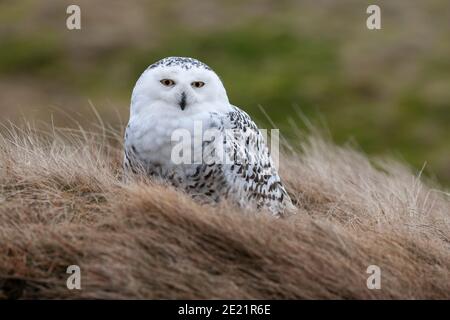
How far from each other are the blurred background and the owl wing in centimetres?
795

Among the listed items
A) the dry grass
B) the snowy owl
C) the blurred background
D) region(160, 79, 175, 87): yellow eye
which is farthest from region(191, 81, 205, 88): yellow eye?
the blurred background

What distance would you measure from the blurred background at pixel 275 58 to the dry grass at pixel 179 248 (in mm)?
8162

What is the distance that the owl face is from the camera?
4414 mm

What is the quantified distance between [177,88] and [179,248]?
0.97 m

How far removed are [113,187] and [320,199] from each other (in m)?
1.43

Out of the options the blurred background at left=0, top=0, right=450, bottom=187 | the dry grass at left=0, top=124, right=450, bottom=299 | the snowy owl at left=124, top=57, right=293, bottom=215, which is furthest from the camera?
the blurred background at left=0, top=0, right=450, bottom=187

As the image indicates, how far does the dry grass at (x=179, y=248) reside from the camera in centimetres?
374

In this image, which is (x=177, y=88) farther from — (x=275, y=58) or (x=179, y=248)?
(x=275, y=58)

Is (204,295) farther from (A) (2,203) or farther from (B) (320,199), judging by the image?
(B) (320,199)

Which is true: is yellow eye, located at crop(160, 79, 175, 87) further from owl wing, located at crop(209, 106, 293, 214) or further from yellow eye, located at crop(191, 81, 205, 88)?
owl wing, located at crop(209, 106, 293, 214)

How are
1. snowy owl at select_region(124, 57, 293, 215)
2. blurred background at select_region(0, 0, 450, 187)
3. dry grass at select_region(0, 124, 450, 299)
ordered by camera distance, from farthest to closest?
blurred background at select_region(0, 0, 450, 187)
snowy owl at select_region(124, 57, 293, 215)
dry grass at select_region(0, 124, 450, 299)

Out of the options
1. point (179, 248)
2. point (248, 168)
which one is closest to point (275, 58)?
point (248, 168)

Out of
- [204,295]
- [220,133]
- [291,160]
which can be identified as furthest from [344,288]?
[291,160]

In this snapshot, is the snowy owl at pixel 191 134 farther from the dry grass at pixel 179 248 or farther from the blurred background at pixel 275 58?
the blurred background at pixel 275 58
